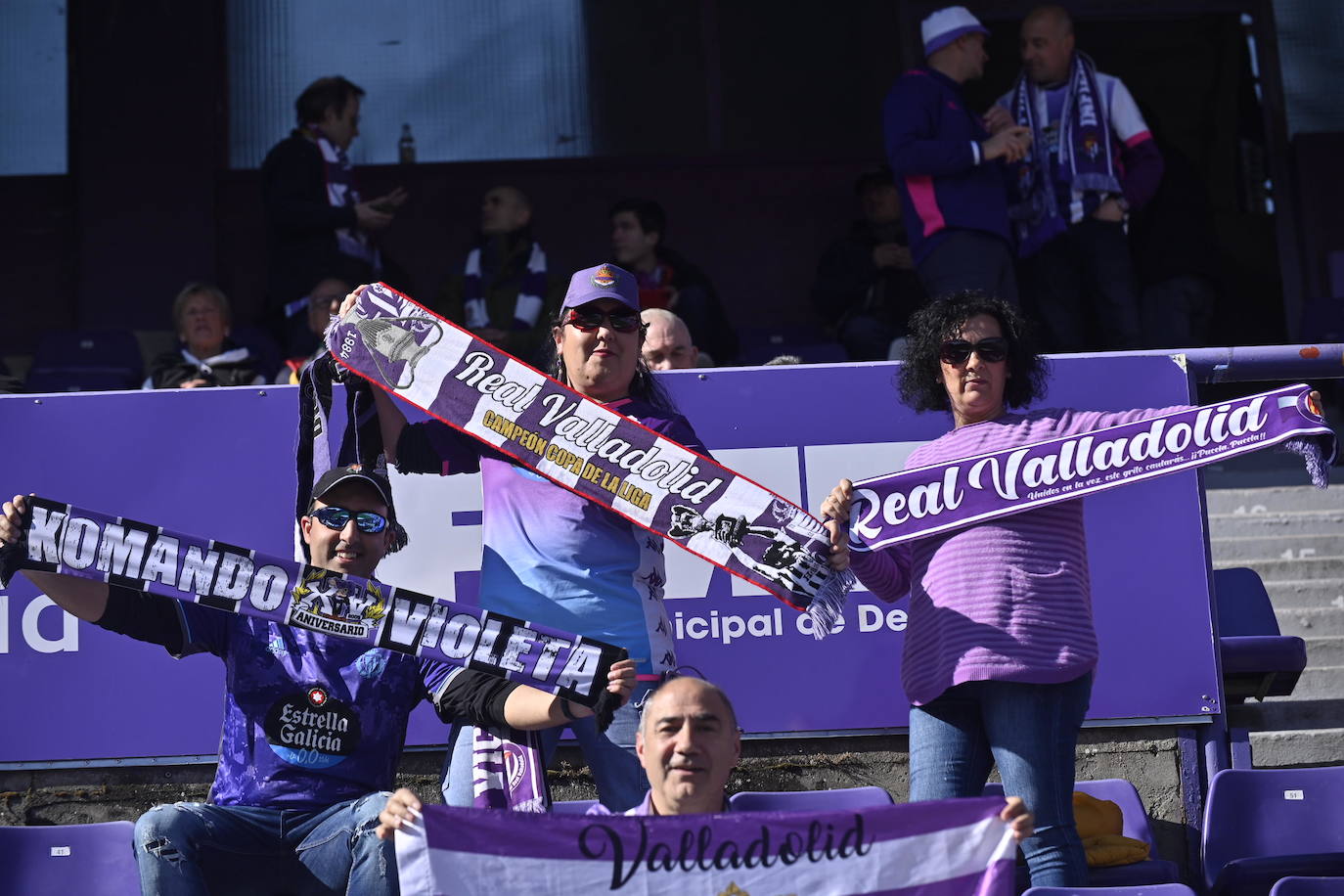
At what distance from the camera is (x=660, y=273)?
25.7ft

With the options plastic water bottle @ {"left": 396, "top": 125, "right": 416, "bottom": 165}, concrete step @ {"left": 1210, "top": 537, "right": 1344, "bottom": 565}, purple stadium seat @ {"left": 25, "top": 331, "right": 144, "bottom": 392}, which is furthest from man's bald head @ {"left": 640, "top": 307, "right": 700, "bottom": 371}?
plastic water bottle @ {"left": 396, "top": 125, "right": 416, "bottom": 165}

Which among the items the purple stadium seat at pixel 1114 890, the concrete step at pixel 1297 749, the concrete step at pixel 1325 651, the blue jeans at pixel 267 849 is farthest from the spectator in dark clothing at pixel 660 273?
the purple stadium seat at pixel 1114 890

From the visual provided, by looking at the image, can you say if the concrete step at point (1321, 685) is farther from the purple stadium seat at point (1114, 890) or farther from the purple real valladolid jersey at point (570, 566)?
the purple real valladolid jersey at point (570, 566)

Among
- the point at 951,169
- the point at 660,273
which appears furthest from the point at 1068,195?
the point at 660,273

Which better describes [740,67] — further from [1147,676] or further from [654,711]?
[654,711]

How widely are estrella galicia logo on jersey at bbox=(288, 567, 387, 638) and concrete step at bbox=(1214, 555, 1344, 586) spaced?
3764mm

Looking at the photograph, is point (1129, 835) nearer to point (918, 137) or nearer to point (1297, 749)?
point (1297, 749)

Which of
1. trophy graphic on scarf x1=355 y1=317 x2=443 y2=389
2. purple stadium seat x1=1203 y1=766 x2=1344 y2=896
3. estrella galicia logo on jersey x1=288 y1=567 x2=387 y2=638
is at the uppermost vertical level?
trophy graphic on scarf x1=355 y1=317 x2=443 y2=389

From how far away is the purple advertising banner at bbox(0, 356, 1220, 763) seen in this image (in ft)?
16.9

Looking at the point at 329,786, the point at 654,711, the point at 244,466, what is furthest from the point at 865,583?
the point at 244,466

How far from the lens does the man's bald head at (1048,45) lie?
24.5 feet

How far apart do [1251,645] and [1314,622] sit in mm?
1172

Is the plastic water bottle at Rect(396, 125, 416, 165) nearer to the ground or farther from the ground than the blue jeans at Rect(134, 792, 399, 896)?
farther from the ground

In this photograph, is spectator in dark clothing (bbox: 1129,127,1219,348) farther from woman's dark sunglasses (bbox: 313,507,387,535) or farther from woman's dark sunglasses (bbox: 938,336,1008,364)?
woman's dark sunglasses (bbox: 313,507,387,535)
